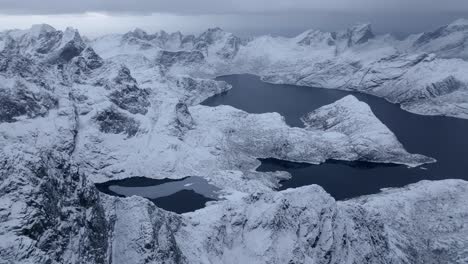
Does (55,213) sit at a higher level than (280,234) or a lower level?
higher

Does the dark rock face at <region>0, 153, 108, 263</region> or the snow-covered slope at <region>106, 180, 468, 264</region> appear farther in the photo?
the snow-covered slope at <region>106, 180, 468, 264</region>

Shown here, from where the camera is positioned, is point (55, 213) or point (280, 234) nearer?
point (55, 213)

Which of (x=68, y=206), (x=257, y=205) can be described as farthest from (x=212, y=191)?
(x=68, y=206)

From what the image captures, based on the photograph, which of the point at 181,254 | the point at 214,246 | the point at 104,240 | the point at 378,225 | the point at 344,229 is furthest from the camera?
the point at 378,225

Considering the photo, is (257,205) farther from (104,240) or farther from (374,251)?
(104,240)

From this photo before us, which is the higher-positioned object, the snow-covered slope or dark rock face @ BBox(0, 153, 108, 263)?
dark rock face @ BBox(0, 153, 108, 263)

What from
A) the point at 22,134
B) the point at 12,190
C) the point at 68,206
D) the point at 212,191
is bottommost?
the point at 212,191

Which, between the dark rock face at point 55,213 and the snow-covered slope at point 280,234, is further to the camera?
the snow-covered slope at point 280,234

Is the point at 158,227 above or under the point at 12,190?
under

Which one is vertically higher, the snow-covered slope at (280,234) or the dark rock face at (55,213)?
the dark rock face at (55,213)

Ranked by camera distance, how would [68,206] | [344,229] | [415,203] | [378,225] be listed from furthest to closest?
[415,203] < [378,225] < [344,229] < [68,206]

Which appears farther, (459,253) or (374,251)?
(459,253)
